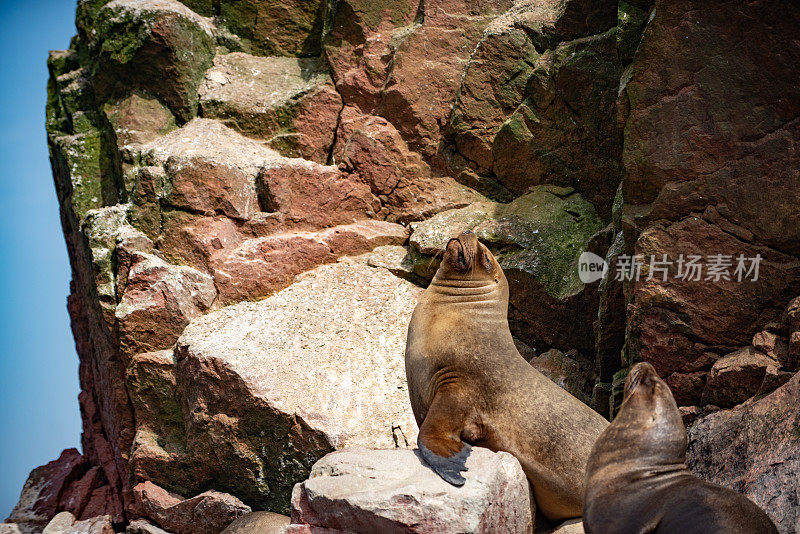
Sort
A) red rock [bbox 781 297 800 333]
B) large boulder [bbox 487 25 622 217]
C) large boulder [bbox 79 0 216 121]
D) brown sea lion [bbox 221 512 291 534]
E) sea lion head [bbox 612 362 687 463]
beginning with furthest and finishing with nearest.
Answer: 1. large boulder [bbox 79 0 216 121]
2. large boulder [bbox 487 25 622 217]
3. brown sea lion [bbox 221 512 291 534]
4. red rock [bbox 781 297 800 333]
5. sea lion head [bbox 612 362 687 463]

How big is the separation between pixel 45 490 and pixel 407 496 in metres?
5.61

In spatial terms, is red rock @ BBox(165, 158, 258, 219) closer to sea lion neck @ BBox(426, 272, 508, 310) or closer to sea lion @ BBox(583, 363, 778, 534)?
sea lion neck @ BBox(426, 272, 508, 310)

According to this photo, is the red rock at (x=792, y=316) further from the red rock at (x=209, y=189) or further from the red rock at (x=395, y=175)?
the red rock at (x=209, y=189)

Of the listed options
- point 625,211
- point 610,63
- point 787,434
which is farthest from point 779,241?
point 610,63

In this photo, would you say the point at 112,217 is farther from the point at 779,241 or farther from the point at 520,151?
the point at 779,241

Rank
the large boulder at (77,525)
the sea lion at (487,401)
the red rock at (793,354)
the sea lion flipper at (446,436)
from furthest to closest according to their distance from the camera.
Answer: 1. the large boulder at (77,525)
2. the red rock at (793,354)
3. the sea lion at (487,401)
4. the sea lion flipper at (446,436)

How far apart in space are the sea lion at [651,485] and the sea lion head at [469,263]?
154 centimetres

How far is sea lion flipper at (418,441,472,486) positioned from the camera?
A: 3717mm

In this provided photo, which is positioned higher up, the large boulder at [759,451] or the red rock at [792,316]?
the red rock at [792,316]

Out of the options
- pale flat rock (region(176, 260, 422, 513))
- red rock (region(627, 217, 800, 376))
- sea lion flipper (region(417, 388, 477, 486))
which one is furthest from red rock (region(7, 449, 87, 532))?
red rock (region(627, 217, 800, 376))

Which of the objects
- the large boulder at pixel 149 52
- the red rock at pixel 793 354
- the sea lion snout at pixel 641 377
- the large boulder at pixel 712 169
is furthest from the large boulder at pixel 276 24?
the sea lion snout at pixel 641 377

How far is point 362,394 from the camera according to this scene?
231 inches

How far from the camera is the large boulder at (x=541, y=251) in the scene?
636 cm

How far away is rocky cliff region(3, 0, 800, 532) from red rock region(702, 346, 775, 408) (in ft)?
0.04
